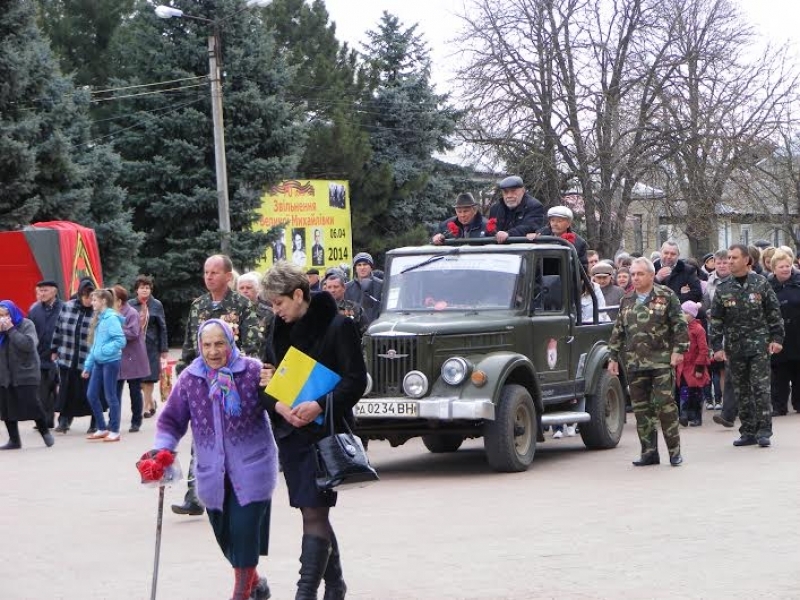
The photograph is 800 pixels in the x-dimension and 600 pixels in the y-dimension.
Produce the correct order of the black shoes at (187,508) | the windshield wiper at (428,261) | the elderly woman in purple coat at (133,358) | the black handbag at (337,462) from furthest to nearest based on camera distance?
the elderly woman in purple coat at (133,358), the windshield wiper at (428,261), the black shoes at (187,508), the black handbag at (337,462)

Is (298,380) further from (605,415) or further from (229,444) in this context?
(605,415)

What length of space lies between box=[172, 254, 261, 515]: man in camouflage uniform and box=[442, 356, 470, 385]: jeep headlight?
311cm

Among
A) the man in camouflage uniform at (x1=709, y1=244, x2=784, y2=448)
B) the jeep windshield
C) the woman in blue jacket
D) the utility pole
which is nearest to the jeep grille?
the jeep windshield

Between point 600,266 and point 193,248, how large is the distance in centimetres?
2655

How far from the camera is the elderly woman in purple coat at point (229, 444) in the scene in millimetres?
6859

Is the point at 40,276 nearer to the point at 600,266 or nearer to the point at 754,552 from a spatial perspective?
the point at 600,266

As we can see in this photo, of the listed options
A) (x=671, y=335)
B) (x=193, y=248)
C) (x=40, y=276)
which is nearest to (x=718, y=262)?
(x=671, y=335)

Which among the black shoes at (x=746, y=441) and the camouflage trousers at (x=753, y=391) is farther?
the black shoes at (x=746, y=441)

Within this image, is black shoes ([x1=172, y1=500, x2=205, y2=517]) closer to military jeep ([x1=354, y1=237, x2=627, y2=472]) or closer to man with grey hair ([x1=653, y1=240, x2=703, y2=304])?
military jeep ([x1=354, y1=237, x2=627, y2=472])

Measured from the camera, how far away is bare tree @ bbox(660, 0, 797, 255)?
4259cm

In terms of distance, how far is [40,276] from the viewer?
29.5m

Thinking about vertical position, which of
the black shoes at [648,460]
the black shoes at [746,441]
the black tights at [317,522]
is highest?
the black tights at [317,522]

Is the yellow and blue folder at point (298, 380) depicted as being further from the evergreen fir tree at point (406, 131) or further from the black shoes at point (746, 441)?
the evergreen fir tree at point (406, 131)

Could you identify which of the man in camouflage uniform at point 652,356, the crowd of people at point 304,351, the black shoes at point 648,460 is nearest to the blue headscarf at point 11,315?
the crowd of people at point 304,351
